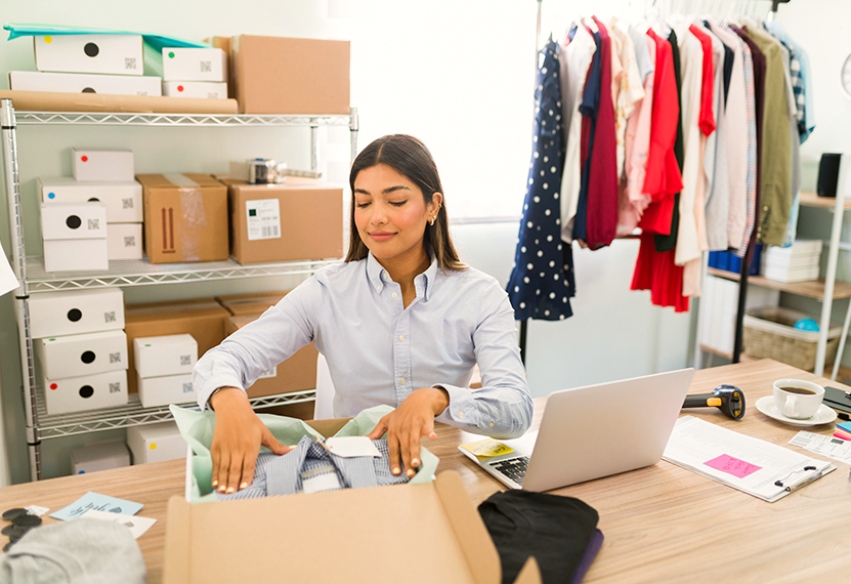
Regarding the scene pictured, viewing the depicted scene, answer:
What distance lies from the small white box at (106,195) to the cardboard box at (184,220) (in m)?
0.04

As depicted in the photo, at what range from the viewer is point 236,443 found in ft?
3.64

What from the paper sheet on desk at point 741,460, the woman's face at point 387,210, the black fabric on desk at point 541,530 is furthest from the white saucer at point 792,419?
the woman's face at point 387,210

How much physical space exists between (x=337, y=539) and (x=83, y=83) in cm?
181

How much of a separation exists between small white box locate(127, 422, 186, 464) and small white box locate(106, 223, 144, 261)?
54 centimetres

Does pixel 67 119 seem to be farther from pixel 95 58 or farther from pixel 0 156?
pixel 0 156

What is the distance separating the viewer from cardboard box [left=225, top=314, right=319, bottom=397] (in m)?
2.44

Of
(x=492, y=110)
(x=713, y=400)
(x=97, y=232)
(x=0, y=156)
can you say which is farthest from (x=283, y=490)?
(x=492, y=110)

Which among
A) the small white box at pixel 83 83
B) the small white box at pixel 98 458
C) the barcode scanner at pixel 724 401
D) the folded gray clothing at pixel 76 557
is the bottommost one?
the small white box at pixel 98 458

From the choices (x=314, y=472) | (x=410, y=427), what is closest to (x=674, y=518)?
(x=410, y=427)

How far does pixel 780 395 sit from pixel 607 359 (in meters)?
2.05

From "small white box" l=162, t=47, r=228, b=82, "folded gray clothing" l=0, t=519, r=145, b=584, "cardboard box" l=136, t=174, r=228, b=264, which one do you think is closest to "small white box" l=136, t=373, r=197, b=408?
"cardboard box" l=136, t=174, r=228, b=264

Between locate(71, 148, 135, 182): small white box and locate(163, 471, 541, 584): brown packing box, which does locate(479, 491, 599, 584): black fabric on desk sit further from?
locate(71, 148, 135, 182): small white box

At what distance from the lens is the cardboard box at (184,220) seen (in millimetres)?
2248

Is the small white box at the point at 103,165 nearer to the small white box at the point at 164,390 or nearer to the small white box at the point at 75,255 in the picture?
the small white box at the point at 75,255
